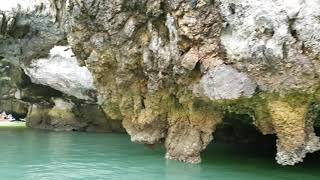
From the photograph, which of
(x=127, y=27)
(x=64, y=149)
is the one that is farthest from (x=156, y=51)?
(x=64, y=149)

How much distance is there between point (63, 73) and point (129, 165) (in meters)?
9.07

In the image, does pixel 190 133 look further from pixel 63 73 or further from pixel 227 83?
pixel 63 73

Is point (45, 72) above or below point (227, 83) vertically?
Result: above

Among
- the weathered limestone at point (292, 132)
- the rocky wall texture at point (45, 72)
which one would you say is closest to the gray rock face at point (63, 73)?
the rocky wall texture at point (45, 72)

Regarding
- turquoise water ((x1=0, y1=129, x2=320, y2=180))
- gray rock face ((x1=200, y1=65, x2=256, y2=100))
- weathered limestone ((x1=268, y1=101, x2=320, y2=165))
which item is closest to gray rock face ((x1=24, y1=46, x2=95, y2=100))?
turquoise water ((x1=0, y1=129, x2=320, y2=180))

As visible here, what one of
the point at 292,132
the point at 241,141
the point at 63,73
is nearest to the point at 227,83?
the point at 292,132

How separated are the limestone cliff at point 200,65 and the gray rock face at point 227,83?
0.07 ft

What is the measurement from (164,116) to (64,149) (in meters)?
4.88

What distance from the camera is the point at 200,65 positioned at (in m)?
10.7

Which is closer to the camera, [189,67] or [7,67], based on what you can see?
[189,67]

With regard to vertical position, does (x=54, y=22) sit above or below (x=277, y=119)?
above

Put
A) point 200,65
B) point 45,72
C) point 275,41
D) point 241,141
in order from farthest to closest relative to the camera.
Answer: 1. point 45,72
2. point 241,141
3. point 200,65
4. point 275,41

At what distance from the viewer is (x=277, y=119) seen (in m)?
9.70

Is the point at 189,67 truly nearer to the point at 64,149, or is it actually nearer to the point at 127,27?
the point at 127,27
